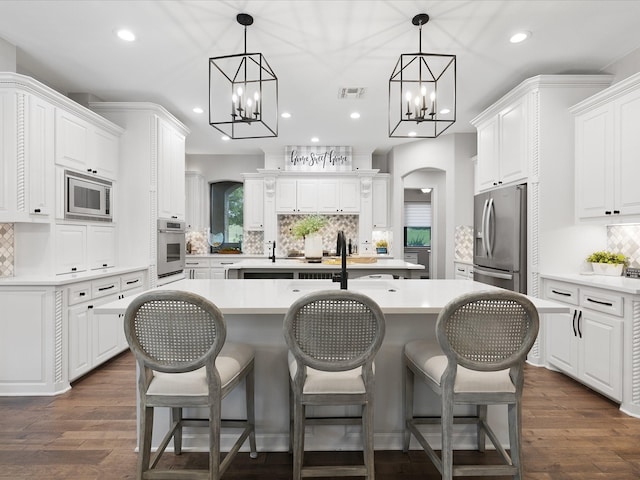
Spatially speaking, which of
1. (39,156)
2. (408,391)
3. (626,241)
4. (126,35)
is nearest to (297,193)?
(126,35)

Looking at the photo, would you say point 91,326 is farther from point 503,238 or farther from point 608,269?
point 608,269

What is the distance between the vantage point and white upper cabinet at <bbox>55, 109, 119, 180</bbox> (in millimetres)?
3457

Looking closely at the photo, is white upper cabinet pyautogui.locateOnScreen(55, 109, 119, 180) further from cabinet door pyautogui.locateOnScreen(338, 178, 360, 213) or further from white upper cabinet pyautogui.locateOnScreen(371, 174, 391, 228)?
white upper cabinet pyautogui.locateOnScreen(371, 174, 391, 228)

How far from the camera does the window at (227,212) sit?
7.64 m

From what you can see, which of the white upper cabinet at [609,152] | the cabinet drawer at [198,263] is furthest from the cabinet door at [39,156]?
the white upper cabinet at [609,152]

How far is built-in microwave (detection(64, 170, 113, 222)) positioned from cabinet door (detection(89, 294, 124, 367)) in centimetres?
88

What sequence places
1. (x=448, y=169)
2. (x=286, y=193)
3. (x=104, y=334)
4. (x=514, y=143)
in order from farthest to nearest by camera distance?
1. (x=286, y=193)
2. (x=448, y=169)
3. (x=514, y=143)
4. (x=104, y=334)

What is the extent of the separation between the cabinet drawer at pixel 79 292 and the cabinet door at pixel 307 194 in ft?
13.6

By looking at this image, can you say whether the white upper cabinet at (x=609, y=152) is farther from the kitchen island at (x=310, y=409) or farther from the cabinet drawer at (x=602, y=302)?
the kitchen island at (x=310, y=409)

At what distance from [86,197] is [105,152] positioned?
2.06ft

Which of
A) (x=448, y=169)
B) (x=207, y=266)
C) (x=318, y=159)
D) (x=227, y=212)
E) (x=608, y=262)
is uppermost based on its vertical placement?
(x=318, y=159)

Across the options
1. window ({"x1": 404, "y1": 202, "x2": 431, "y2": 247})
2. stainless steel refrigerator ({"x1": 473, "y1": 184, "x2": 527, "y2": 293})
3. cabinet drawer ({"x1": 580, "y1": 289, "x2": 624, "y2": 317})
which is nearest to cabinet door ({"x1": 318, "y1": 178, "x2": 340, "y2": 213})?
stainless steel refrigerator ({"x1": 473, "y1": 184, "x2": 527, "y2": 293})

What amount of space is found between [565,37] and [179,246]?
16.0 ft

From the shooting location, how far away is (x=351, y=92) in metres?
4.36
